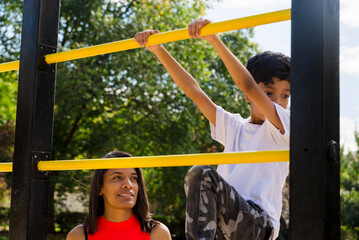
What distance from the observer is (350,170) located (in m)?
15.3

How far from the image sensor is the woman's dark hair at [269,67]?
6.35 ft

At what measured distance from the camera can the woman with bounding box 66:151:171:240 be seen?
2.51 metres

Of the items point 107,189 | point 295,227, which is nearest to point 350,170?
point 107,189

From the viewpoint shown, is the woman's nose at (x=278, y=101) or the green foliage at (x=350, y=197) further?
the green foliage at (x=350, y=197)

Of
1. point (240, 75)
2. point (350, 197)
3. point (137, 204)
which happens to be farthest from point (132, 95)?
point (240, 75)

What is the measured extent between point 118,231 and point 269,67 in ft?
3.66

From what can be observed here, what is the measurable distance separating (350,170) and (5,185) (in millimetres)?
9509

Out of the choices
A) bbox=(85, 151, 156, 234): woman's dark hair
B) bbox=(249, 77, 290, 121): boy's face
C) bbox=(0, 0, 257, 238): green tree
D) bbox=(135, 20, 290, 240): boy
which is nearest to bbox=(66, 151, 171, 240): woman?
bbox=(85, 151, 156, 234): woman's dark hair

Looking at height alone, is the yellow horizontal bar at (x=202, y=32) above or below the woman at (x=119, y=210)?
above

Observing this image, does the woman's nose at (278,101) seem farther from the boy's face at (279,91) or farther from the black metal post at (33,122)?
the black metal post at (33,122)

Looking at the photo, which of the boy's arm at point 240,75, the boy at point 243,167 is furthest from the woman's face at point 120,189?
the boy's arm at point 240,75

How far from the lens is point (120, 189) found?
2539 mm

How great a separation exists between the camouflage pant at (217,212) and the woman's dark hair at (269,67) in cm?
47

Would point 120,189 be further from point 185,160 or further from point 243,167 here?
point 185,160
